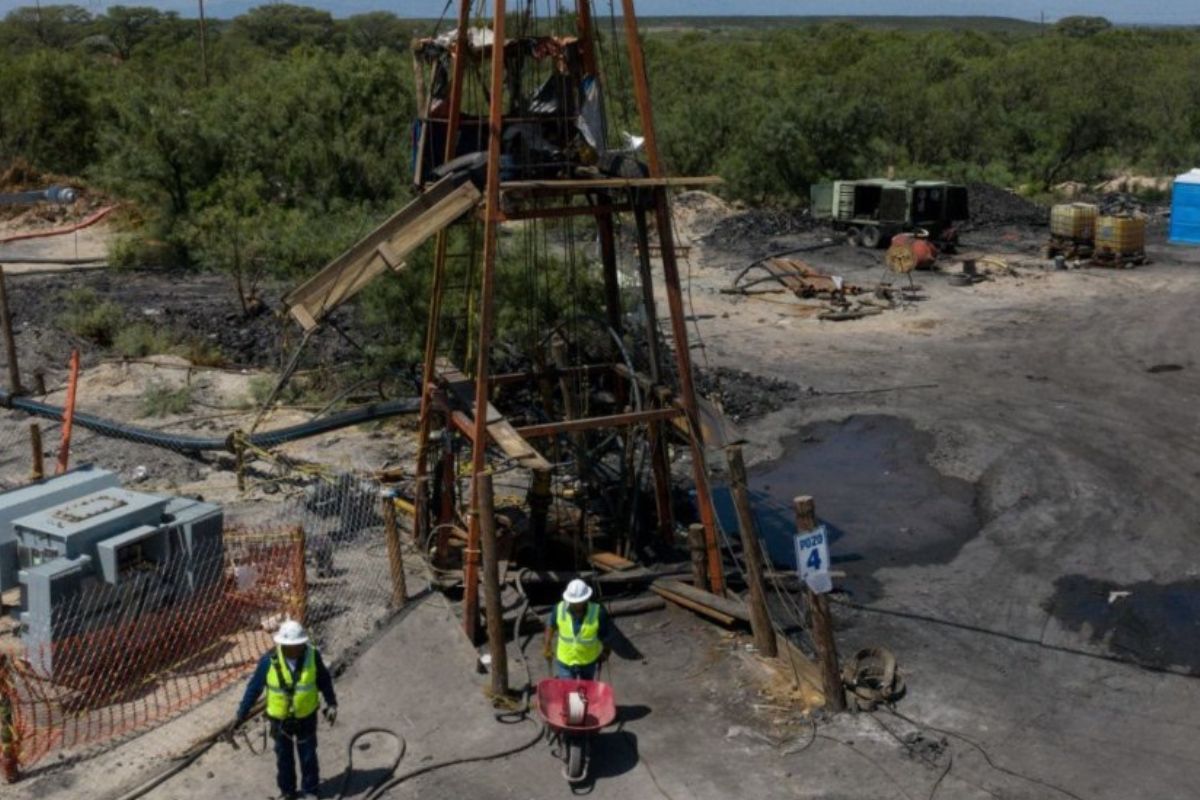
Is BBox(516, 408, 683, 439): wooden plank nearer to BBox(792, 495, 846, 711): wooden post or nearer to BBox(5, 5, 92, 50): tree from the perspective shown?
BBox(792, 495, 846, 711): wooden post

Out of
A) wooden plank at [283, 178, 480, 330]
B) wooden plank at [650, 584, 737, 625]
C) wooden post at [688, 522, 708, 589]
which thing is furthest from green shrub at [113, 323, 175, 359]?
wooden post at [688, 522, 708, 589]

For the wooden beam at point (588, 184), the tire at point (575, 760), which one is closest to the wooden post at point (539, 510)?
the wooden beam at point (588, 184)

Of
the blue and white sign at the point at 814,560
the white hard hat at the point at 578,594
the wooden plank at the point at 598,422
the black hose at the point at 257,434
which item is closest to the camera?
the white hard hat at the point at 578,594

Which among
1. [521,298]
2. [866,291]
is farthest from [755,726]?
[866,291]

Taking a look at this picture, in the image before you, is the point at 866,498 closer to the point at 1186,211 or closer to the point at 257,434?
the point at 257,434

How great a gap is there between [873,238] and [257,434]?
2419 centimetres

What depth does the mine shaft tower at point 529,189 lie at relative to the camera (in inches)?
534

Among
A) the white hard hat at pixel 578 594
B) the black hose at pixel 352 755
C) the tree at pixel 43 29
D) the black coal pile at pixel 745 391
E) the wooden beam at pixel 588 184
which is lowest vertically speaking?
the black coal pile at pixel 745 391

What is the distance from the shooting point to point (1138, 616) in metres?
15.2

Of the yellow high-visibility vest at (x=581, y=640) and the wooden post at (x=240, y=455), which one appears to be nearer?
the yellow high-visibility vest at (x=581, y=640)

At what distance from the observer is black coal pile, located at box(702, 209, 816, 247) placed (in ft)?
139

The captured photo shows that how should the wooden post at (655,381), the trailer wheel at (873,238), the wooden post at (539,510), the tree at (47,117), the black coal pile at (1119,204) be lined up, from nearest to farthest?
the wooden post at (655,381)
the wooden post at (539,510)
the trailer wheel at (873,238)
the black coal pile at (1119,204)
the tree at (47,117)

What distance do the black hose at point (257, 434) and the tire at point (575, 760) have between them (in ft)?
30.6

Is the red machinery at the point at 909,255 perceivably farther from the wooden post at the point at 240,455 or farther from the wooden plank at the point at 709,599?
the wooden plank at the point at 709,599
